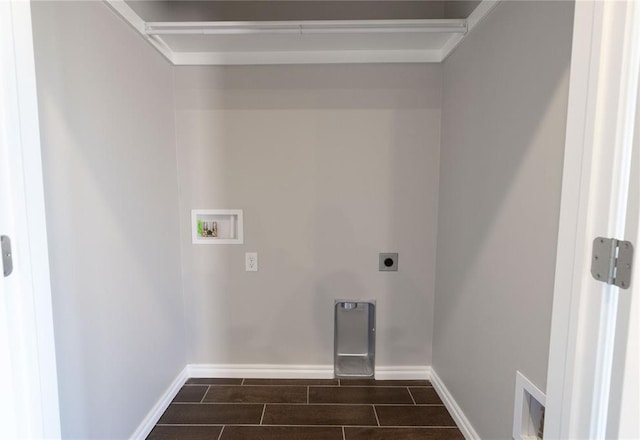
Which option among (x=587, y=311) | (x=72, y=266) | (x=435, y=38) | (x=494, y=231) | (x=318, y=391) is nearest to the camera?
(x=587, y=311)

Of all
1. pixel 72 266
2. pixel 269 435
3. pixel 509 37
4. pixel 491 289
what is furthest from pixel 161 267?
pixel 509 37

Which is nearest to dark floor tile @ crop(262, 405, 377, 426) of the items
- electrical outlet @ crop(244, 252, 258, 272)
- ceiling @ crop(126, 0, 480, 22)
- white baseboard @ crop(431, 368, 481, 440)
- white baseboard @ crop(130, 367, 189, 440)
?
white baseboard @ crop(431, 368, 481, 440)

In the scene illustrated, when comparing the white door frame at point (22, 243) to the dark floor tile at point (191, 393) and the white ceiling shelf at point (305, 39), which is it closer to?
the white ceiling shelf at point (305, 39)

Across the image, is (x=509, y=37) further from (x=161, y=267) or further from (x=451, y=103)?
(x=161, y=267)

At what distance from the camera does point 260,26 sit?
5.46 ft

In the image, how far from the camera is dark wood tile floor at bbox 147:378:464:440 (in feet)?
5.76

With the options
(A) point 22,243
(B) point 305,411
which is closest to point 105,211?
(A) point 22,243

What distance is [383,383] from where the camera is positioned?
2211mm

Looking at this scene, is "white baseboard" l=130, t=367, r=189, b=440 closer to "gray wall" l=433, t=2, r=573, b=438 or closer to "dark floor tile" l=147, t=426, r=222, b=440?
"dark floor tile" l=147, t=426, r=222, b=440

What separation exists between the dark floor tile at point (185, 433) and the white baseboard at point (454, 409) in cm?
135

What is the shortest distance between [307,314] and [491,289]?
1.22 meters

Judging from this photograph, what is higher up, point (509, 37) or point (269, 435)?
point (509, 37)

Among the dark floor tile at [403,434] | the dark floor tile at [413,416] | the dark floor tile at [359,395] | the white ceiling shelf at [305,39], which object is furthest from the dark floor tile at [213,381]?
the white ceiling shelf at [305,39]

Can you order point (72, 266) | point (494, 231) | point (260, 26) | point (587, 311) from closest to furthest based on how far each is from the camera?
point (587, 311), point (72, 266), point (494, 231), point (260, 26)
